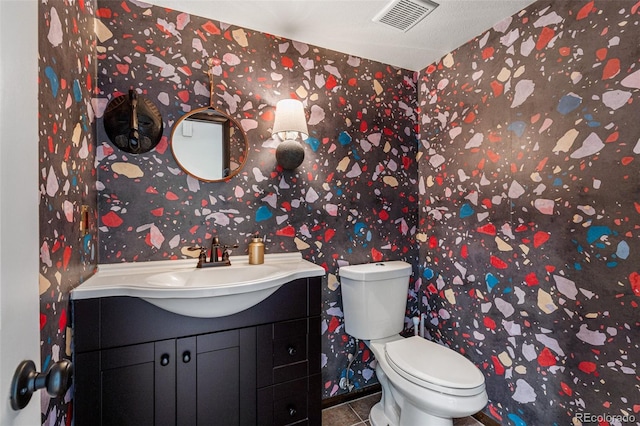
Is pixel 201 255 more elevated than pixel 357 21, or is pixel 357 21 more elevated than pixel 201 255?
pixel 357 21

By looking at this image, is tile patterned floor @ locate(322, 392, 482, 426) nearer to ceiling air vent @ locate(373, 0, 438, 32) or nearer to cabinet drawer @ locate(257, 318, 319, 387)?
cabinet drawer @ locate(257, 318, 319, 387)

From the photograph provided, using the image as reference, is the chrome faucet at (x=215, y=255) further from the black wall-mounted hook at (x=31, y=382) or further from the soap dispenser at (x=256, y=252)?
the black wall-mounted hook at (x=31, y=382)

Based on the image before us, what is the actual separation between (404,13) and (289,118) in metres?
0.87

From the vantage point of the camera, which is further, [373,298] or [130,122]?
[373,298]

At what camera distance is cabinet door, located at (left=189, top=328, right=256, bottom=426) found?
4.14ft

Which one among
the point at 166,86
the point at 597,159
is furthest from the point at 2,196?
the point at 597,159

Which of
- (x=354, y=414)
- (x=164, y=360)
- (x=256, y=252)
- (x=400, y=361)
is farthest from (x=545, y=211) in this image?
(x=164, y=360)

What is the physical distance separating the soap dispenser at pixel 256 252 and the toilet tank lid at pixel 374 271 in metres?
0.53

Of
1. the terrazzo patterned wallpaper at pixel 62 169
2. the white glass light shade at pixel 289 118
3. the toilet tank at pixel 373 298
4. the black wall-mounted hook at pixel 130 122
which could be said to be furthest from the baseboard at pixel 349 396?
the black wall-mounted hook at pixel 130 122

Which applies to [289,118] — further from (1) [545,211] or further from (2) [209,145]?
(1) [545,211]

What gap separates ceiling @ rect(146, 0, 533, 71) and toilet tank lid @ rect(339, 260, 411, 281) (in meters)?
1.48

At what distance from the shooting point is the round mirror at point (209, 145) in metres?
1.62

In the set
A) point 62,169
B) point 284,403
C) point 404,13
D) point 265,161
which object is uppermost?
point 404,13

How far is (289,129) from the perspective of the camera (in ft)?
5.61
